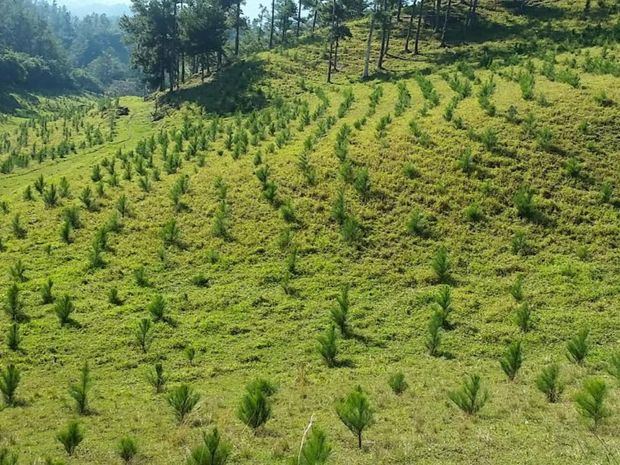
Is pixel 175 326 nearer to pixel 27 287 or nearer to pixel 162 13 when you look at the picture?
pixel 27 287

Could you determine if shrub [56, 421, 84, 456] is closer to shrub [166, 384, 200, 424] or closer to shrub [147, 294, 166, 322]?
shrub [166, 384, 200, 424]

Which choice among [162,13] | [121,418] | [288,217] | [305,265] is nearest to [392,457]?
[121,418]

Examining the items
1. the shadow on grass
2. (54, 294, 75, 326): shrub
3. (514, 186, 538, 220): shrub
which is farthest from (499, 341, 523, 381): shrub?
the shadow on grass

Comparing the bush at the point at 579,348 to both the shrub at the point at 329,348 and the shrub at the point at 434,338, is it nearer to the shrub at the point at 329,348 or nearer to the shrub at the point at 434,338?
the shrub at the point at 434,338

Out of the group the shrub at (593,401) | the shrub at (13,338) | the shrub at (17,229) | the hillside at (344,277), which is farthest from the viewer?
the shrub at (17,229)

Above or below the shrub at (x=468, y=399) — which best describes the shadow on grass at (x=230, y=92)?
above

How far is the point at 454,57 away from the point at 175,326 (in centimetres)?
3366

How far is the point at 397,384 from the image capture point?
9812 mm

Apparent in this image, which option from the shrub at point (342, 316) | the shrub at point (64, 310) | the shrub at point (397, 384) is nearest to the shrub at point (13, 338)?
the shrub at point (64, 310)

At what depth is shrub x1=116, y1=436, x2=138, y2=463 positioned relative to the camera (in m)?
7.79

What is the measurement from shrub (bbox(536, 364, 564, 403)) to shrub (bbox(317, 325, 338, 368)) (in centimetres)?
386

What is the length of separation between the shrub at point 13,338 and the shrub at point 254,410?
638 cm

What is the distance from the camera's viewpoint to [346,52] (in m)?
46.7

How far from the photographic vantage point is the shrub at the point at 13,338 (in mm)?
12188
